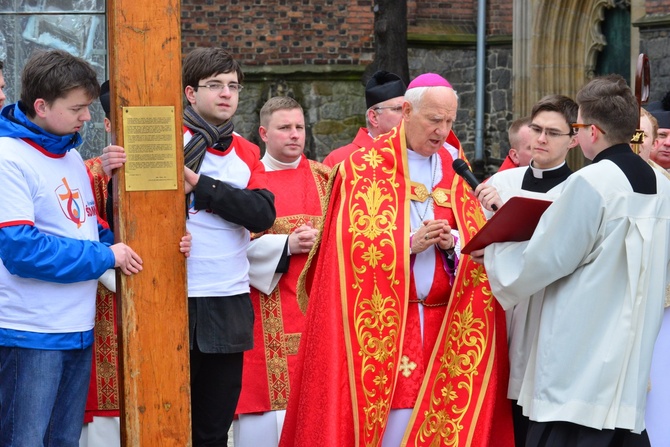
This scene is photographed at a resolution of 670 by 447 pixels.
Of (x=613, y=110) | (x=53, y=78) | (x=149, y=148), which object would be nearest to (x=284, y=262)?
(x=149, y=148)

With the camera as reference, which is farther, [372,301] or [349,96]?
[349,96]

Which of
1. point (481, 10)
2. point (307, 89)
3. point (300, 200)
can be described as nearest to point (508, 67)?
point (481, 10)

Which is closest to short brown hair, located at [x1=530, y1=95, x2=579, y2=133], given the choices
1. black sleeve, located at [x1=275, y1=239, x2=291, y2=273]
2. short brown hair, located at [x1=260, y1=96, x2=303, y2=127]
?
short brown hair, located at [x1=260, y1=96, x2=303, y2=127]

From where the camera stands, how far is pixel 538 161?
580 cm

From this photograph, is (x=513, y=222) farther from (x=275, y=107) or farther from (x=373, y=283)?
(x=275, y=107)

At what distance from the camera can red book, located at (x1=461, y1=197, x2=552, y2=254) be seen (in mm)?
4607

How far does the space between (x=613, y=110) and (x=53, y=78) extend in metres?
2.15

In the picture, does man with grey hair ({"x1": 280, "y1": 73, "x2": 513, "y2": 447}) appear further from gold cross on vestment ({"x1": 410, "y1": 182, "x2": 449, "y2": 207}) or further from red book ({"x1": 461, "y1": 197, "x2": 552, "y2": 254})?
red book ({"x1": 461, "y1": 197, "x2": 552, "y2": 254})

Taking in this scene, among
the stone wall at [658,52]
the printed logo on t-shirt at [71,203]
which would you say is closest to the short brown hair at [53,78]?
the printed logo on t-shirt at [71,203]

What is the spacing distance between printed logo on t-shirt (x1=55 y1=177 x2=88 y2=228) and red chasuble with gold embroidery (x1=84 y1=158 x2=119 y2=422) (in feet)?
2.91

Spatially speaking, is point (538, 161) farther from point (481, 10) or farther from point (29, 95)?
point (481, 10)

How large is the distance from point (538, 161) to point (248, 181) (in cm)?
146

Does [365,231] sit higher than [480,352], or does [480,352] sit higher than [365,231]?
[365,231]

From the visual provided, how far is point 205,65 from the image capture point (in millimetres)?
5141
